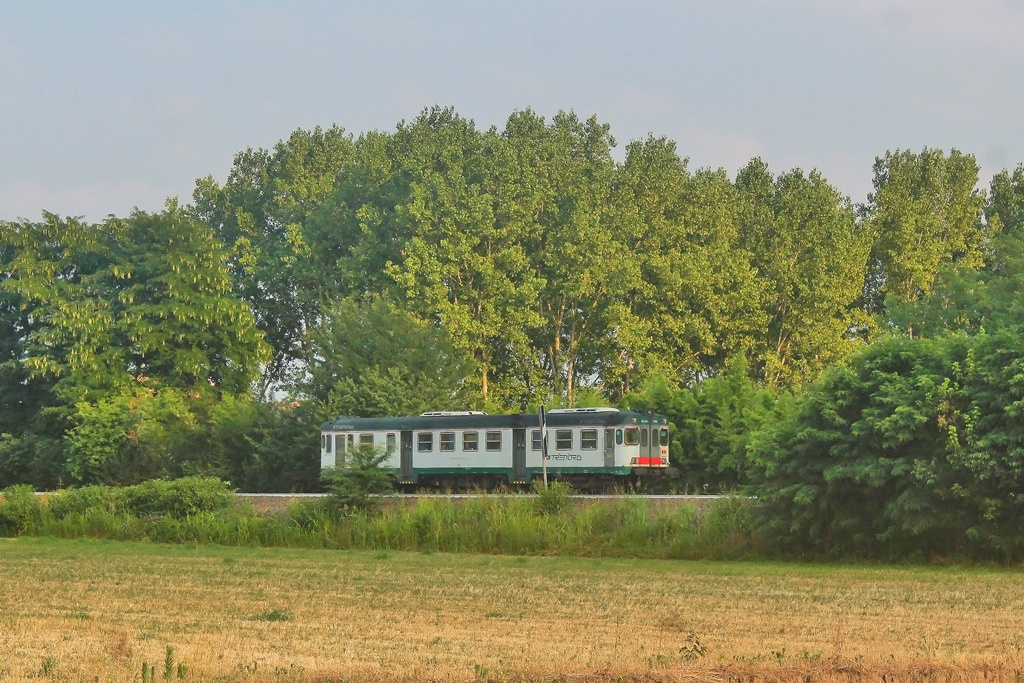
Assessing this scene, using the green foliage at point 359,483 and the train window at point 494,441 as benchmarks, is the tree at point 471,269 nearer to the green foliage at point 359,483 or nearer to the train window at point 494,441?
the train window at point 494,441

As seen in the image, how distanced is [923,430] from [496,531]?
8955 millimetres

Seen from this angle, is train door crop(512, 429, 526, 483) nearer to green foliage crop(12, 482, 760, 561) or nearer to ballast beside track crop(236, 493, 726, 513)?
ballast beside track crop(236, 493, 726, 513)

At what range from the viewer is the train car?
141 feet

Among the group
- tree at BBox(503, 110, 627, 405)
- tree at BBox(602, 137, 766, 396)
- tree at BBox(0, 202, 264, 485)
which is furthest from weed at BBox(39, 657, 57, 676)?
tree at BBox(602, 137, 766, 396)

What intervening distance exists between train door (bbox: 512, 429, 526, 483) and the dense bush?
1587 cm

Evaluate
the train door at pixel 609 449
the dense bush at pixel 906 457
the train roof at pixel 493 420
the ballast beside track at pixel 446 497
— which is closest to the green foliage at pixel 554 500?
the ballast beside track at pixel 446 497

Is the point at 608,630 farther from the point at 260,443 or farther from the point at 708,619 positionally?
the point at 260,443

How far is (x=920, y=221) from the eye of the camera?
7294cm

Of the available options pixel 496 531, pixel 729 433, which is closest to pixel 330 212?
pixel 729 433

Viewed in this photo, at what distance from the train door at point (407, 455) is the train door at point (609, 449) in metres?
6.23

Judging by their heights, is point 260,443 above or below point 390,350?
below

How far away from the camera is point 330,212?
239 feet

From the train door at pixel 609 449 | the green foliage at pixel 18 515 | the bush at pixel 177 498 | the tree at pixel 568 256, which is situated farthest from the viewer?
the tree at pixel 568 256

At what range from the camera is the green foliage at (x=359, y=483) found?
109 feet
